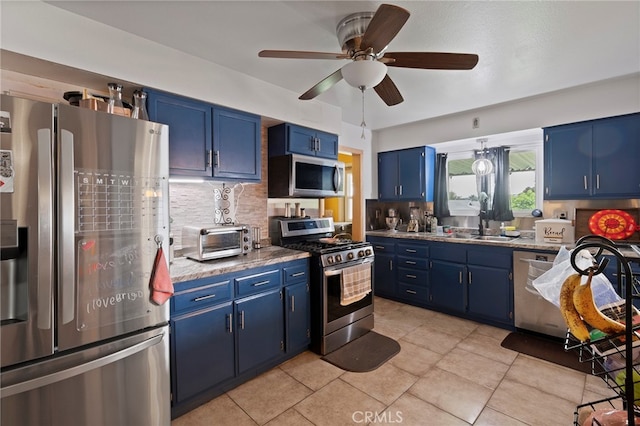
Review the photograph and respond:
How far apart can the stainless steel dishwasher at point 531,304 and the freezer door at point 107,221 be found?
130 inches

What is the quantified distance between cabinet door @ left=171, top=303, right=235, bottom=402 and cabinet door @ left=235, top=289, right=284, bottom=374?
8 cm

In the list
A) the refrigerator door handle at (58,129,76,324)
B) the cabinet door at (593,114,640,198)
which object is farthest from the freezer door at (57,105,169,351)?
the cabinet door at (593,114,640,198)

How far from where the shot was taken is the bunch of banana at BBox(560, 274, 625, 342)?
2.46 ft

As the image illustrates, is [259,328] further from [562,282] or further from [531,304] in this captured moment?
[531,304]

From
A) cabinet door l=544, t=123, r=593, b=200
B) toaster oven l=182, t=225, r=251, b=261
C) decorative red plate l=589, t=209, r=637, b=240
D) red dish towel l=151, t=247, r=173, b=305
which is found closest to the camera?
red dish towel l=151, t=247, r=173, b=305

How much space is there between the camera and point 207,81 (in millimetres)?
2447

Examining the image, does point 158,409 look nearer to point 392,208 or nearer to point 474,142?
point 392,208

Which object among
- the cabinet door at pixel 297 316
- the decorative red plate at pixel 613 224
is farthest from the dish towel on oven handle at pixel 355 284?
the decorative red plate at pixel 613 224

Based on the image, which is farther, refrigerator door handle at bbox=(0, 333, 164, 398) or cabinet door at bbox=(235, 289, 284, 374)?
cabinet door at bbox=(235, 289, 284, 374)

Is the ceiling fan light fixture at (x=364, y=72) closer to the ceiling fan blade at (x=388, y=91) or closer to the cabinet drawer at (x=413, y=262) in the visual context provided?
the ceiling fan blade at (x=388, y=91)

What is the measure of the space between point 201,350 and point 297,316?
2.86 feet

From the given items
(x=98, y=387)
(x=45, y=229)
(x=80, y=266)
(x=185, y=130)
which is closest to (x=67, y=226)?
(x=45, y=229)

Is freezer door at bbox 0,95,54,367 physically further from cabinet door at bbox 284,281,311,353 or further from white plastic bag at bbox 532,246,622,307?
white plastic bag at bbox 532,246,622,307

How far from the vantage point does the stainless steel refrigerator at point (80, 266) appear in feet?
4.02
